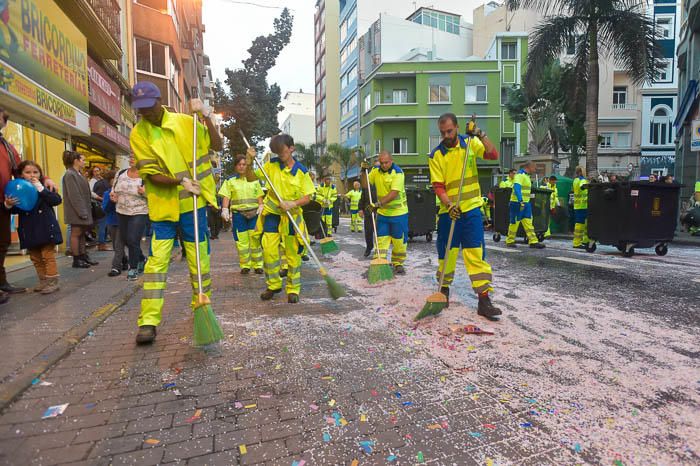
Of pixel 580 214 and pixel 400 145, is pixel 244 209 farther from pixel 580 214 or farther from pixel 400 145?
pixel 400 145

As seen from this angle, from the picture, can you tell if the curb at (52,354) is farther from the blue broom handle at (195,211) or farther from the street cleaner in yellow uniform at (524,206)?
the street cleaner in yellow uniform at (524,206)

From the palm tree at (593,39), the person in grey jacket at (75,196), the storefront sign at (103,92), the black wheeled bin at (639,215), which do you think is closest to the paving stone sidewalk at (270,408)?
the person in grey jacket at (75,196)

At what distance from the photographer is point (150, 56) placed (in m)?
20.6

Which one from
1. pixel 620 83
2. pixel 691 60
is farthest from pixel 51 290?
pixel 620 83

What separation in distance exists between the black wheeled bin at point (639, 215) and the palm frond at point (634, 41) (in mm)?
9026

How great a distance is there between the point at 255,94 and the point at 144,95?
26575 millimetres

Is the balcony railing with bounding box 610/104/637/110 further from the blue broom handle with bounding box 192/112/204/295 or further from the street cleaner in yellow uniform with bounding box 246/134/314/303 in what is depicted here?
the blue broom handle with bounding box 192/112/204/295

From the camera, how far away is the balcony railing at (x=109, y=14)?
13.1 meters

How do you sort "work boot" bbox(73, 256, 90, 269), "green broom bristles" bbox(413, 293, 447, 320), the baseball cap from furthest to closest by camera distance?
1. "work boot" bbox(73, 256, 90, 269)
2. "green broom bristles" bbox(413, 293, 447, 320)
3. the baseball cap

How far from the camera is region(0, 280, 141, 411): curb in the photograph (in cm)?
283

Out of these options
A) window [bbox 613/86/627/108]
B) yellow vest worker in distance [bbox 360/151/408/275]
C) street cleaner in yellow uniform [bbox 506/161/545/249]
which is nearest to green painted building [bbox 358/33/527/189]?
window [bbox 613/86/627/108]

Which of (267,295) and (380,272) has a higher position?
(380,272)

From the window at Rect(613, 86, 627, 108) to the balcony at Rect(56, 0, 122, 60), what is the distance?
43.0 metres

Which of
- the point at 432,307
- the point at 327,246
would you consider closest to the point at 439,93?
the point at 327,246
